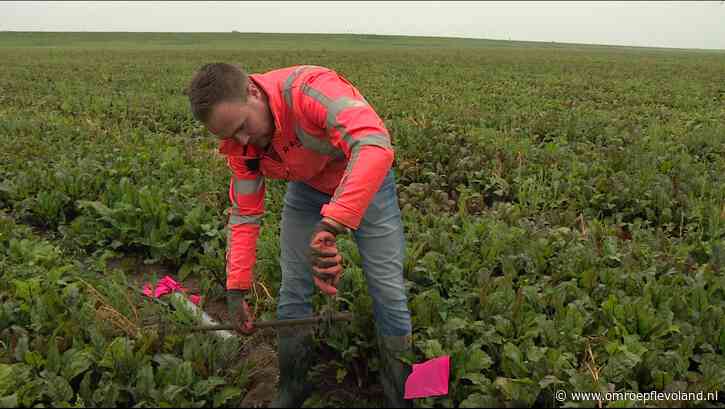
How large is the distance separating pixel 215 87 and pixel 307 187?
2.72 ft

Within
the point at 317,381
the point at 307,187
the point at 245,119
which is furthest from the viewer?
the point at 317,381

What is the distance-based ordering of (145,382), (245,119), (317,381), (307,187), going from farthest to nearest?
1. (317,381)
2. (307,187)
3. (145,382)
4. (245,119)

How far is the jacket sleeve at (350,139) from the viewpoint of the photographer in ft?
7.50

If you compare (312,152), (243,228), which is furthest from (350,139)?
(243,228)

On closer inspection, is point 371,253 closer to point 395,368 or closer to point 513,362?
point 395,368

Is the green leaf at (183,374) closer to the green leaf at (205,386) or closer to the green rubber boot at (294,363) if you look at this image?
the green leaf at (205,386)

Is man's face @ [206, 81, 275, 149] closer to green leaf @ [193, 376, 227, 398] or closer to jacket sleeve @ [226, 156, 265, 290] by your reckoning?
jacket sleeve @ [226, 156, 265, 290]

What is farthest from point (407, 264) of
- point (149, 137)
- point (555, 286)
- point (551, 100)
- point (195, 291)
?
point (551, 100)

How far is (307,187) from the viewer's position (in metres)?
3.05

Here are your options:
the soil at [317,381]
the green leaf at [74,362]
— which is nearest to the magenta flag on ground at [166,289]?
the soil at [317,381]

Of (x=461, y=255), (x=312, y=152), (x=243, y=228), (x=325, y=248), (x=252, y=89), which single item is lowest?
(x=461, y=255)

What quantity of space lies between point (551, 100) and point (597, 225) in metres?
8.88

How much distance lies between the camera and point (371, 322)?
3.55 meters

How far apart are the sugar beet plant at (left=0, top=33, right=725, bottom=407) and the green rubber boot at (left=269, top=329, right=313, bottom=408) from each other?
0.23 metres
